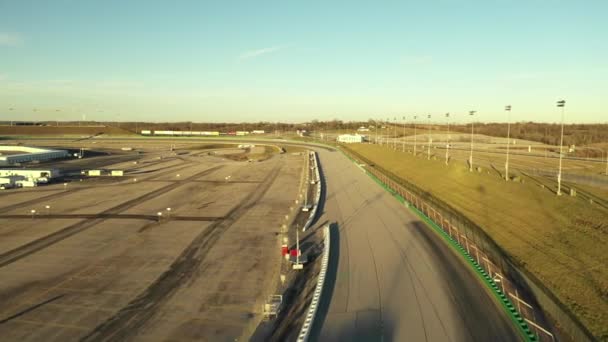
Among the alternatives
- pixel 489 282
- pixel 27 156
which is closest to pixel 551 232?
pixel 489 282

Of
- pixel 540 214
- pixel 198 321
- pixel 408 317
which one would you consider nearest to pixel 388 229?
pixel 540 214

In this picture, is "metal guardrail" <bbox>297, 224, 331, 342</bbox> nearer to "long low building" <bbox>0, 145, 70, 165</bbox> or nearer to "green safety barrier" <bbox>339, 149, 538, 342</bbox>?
"green safety barrier" <bbox>339, 149, 538, 342</bbox>

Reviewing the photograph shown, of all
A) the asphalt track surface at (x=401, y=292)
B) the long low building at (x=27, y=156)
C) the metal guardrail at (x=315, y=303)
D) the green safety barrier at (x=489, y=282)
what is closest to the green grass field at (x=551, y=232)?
the green safety barrier at (x=489, y=282)

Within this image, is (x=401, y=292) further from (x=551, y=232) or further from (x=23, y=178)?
(x=23, y=178)

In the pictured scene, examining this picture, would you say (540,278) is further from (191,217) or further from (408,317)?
(191,217)

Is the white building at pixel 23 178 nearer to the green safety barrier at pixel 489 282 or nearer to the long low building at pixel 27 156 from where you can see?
the long low building at pixel 27 156
